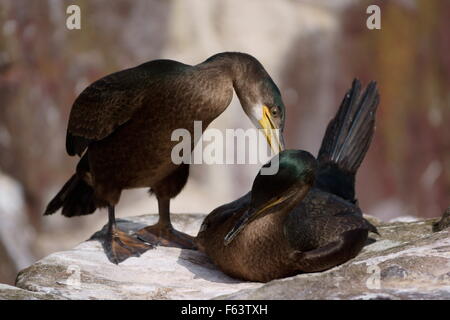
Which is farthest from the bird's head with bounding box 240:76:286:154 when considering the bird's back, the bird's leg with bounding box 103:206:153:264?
the bird's leg with bounding box 103:206:153:264

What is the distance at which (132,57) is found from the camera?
12000 mm

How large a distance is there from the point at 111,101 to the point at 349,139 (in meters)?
1.67

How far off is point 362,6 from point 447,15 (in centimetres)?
143

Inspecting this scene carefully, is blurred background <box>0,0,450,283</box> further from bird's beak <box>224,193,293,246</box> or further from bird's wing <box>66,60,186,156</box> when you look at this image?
bird's beak <box>224,193,293,246</box>

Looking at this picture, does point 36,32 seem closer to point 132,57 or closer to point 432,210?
point 132,57

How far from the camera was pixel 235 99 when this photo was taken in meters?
12.0

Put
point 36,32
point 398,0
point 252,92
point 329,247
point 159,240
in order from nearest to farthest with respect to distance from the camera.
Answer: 1. point 329,247
2. point 252,92
3. point 159,240
4. point 36,32
5. point 398,0

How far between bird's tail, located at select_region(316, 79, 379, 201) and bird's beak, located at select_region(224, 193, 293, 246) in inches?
43.9

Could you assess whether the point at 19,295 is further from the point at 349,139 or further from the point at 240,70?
the point at 349,139

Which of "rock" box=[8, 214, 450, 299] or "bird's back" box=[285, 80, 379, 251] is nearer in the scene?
"rock" box=[8, 214, 450, 299]

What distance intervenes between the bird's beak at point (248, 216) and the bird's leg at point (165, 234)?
1.05m

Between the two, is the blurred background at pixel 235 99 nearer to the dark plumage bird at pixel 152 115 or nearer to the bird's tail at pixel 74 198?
the bird's tail at pixel 74 198

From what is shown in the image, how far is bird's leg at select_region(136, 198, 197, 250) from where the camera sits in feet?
19.9
